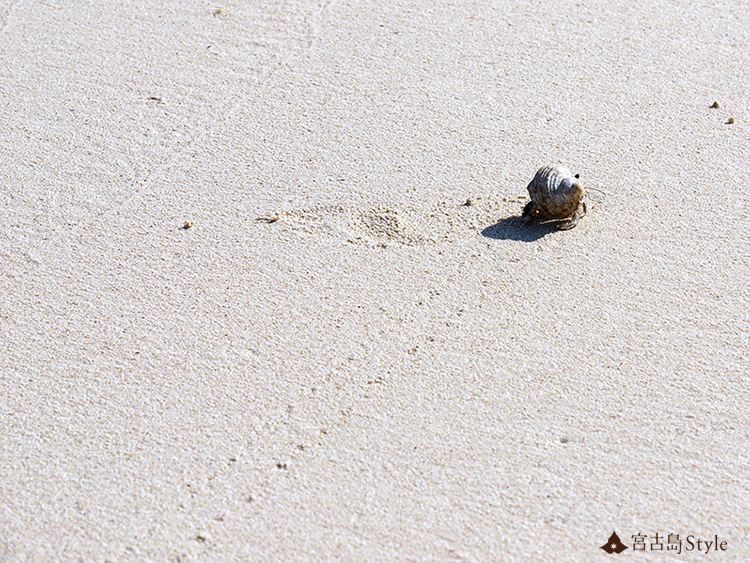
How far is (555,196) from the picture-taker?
346cm

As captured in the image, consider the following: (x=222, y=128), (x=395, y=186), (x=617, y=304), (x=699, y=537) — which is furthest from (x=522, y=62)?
(x=699, y=537)

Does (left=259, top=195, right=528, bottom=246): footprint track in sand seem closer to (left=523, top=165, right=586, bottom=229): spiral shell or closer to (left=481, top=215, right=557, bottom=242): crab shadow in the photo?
(left=481, top=215, right=557, bottom=242): crab shadow

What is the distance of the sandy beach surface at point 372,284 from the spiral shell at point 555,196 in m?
0.09

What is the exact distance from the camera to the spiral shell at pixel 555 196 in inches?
136

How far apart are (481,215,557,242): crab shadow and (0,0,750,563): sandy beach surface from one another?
0.01m

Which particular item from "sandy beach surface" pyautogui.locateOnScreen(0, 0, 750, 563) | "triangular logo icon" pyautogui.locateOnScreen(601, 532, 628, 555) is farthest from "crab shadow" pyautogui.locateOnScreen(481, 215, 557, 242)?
"triangular logo icon" pyautogui.locateOnScreen(601, 532, 628, 555)

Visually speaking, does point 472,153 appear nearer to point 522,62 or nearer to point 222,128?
point 522,62

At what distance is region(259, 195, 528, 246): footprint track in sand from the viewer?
3.56 metres

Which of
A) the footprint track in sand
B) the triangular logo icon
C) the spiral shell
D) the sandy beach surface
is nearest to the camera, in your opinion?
the triangular logo icon

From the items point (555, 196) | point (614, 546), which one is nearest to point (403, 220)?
point (555, 196)

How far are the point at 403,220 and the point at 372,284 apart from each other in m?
0.42

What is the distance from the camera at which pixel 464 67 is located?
15.1 feet

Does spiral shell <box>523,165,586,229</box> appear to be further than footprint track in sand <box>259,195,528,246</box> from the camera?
No

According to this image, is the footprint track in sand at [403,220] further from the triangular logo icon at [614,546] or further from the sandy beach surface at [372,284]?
the triangular logo icon at [614,546]
